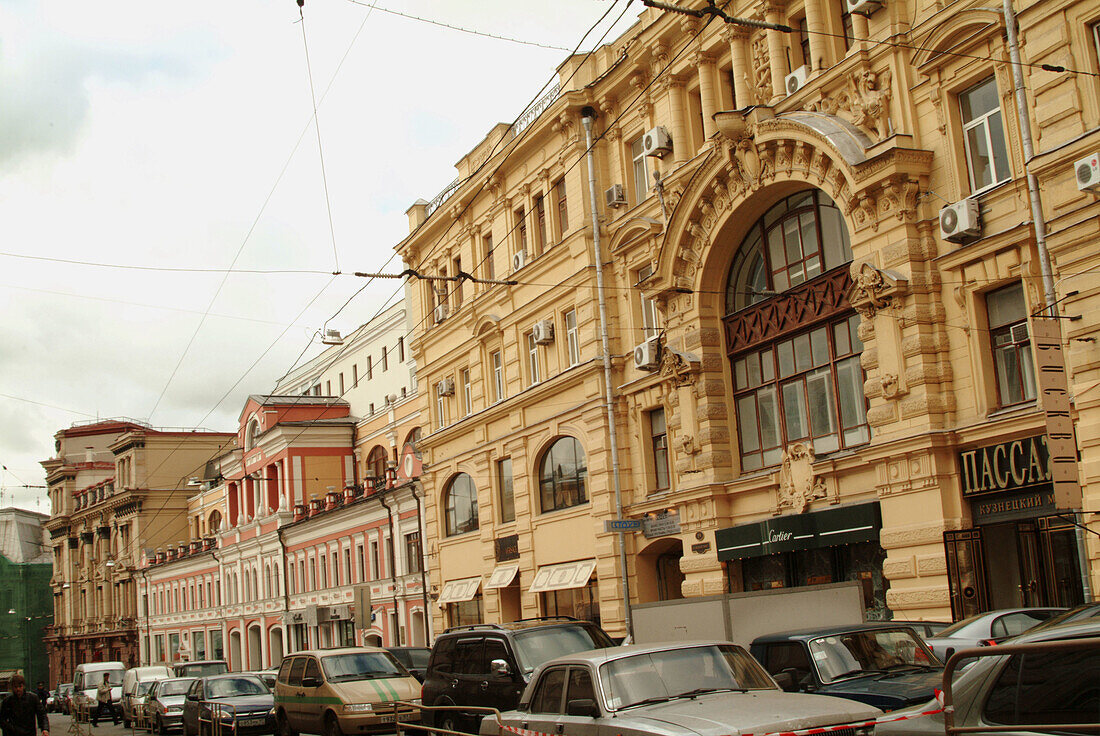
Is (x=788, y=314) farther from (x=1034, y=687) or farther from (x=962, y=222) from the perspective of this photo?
(x=1034, y=687)

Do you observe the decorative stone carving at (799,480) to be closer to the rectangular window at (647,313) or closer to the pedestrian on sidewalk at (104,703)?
the rectangular window at (647,313)

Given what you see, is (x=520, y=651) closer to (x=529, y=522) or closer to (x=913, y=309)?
(x=913, y=309)

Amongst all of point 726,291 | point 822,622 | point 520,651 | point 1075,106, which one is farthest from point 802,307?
point 520,651

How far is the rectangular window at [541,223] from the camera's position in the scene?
107 ft

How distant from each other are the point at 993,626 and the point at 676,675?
7205 millimetres

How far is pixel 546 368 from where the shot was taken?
105 ft

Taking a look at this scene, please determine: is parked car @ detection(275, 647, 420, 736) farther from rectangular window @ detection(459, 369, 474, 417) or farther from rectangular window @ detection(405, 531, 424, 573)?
rectangular window @ detection(405, 531, 424, 573)

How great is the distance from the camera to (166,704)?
28641 mm

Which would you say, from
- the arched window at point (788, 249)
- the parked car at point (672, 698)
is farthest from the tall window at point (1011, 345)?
the parked car at point (672, 698)

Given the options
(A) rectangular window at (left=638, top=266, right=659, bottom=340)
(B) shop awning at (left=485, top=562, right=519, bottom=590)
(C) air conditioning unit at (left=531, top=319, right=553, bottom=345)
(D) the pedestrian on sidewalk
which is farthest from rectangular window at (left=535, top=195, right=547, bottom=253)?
(D) the pedestrian on sidewalk

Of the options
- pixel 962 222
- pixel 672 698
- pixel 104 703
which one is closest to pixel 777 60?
pixel 962 222

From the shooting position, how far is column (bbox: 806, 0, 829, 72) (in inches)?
880

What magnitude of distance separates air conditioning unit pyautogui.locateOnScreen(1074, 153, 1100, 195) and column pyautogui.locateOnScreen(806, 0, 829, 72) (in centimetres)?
675

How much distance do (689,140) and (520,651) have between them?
15186mm
